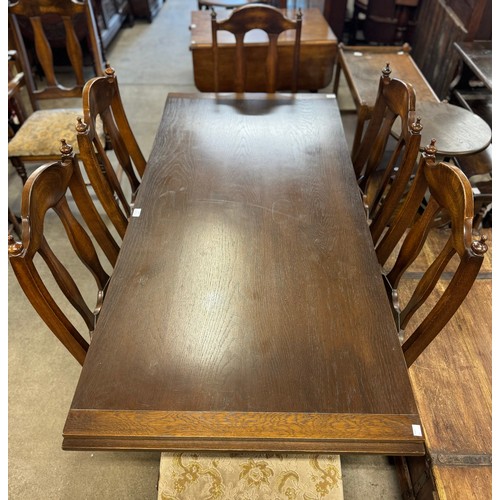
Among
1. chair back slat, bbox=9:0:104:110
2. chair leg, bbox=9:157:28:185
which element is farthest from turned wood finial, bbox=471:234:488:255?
chair back slat, bbox=9:0:104:110

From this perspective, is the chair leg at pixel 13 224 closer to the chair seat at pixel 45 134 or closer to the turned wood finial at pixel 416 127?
the chair seat at pixel 45 134

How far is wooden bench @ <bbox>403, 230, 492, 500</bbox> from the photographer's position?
127 centimetres

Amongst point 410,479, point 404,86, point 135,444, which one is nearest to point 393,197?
point 404,86

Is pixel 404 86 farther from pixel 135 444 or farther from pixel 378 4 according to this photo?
pixel 378 4

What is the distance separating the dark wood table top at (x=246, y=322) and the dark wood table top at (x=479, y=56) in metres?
1.32

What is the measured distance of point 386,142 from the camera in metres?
1.67

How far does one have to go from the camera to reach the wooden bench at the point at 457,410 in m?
1.27

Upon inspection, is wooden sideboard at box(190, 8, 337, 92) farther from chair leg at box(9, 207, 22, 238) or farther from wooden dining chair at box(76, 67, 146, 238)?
chair leg at box(9, 207, 22, 238)

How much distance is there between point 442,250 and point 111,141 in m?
1.26

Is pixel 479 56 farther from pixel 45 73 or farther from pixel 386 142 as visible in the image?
pixel 45 73

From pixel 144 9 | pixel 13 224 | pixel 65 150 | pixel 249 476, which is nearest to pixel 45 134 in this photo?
pixel 13 224

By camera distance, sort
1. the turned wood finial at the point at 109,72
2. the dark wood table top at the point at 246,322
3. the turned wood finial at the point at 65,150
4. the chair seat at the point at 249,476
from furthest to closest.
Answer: the turned wood finial at the point at 109,72, the turned wood finial at the point at 65,150, the chair seat at the point at 249,476, the dark wood table top at the point at 246,322

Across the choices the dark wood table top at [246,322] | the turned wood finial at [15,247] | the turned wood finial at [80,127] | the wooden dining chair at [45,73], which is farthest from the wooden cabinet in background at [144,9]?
the turned wood finial at [15,247]
